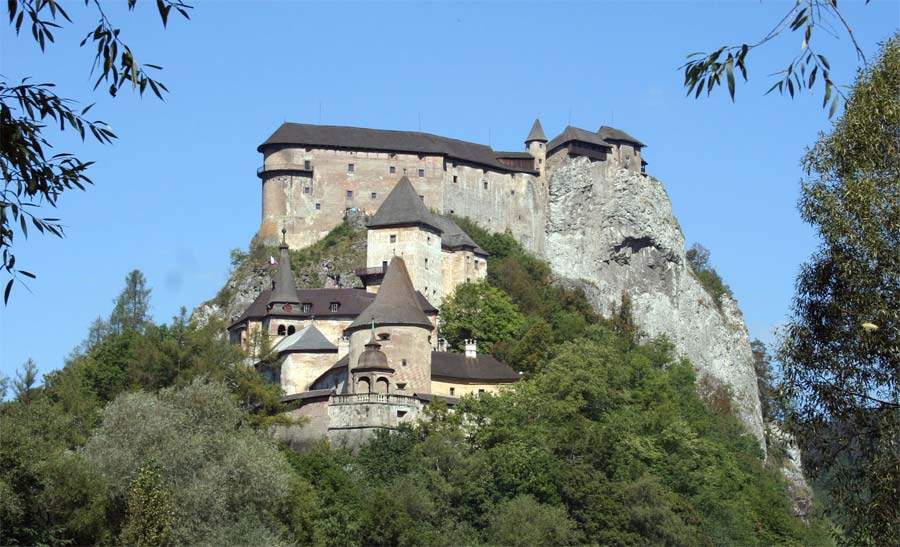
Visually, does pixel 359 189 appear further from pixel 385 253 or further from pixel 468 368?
pixel 468 368

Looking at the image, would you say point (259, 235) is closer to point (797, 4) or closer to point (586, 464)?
point (586, 464)

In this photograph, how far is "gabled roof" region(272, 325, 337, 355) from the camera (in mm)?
73938

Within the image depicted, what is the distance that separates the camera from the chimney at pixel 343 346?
74575 millimetres

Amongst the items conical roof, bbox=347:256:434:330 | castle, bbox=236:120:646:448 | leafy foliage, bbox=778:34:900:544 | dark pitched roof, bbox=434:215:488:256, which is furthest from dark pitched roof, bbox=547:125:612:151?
leafy foliage, bbox=778:34:900:544

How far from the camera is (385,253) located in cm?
8169

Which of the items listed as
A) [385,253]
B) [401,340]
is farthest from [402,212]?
[401,340]

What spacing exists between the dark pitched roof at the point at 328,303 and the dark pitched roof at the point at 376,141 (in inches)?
675

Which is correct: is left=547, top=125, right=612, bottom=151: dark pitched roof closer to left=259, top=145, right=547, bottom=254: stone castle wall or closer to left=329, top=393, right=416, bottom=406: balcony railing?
left=259, top=145, right=547, bottom=254: stone castle wall

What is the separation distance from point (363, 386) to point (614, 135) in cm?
4475

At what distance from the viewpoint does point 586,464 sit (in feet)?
211

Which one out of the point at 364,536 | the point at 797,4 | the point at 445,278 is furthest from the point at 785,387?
the point at 445,278

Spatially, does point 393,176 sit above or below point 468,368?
above

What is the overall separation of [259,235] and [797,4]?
79.2 meters

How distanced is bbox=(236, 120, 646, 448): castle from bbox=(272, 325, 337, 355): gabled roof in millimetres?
83
